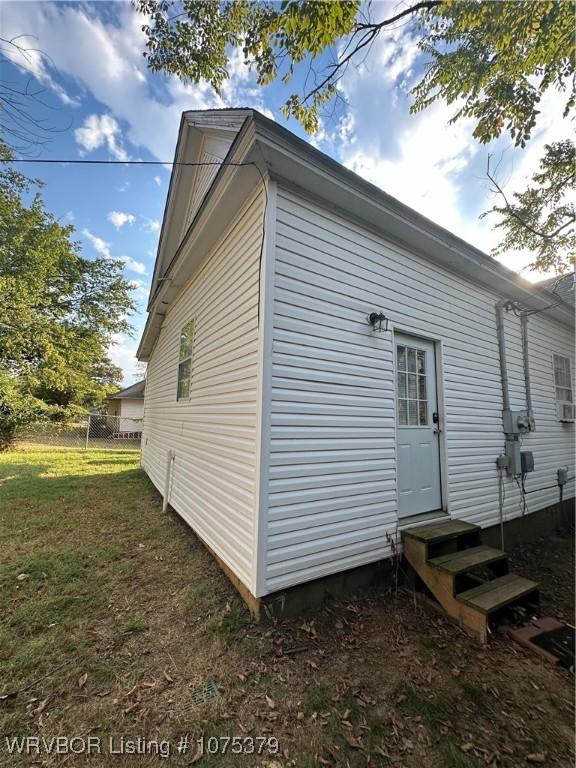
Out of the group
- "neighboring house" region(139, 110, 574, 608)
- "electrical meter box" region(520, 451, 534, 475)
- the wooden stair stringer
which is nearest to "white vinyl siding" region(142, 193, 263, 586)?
"neighboring house" region(139, 110, 574, 608)

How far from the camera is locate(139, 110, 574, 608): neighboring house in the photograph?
8.65 feet

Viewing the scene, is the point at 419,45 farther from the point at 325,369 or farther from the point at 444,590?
the point at 444,590

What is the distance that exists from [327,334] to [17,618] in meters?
3.50

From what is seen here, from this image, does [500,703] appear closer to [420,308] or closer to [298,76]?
[420,308]

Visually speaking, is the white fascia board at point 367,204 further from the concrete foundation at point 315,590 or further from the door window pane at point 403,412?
the concrete foundation at point 315,590

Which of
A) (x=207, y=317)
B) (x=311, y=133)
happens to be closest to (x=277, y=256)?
(x=207, y=317)

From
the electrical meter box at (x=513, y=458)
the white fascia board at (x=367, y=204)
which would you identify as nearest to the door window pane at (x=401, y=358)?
the white fascia board at (x=367, y=204)

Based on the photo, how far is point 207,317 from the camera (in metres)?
4.30

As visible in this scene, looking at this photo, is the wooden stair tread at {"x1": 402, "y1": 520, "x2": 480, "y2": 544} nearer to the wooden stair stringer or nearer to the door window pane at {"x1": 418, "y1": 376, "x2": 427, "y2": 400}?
the wooden stair stringer

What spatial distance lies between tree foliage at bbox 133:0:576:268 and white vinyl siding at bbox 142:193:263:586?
151 centimetres

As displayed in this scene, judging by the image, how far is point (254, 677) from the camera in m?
2.02

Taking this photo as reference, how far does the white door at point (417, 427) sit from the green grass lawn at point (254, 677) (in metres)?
1.12

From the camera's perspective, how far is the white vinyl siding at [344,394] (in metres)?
2.64

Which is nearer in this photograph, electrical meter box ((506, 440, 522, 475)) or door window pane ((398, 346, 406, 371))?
door window pane ((398, 346, 406, 371))
